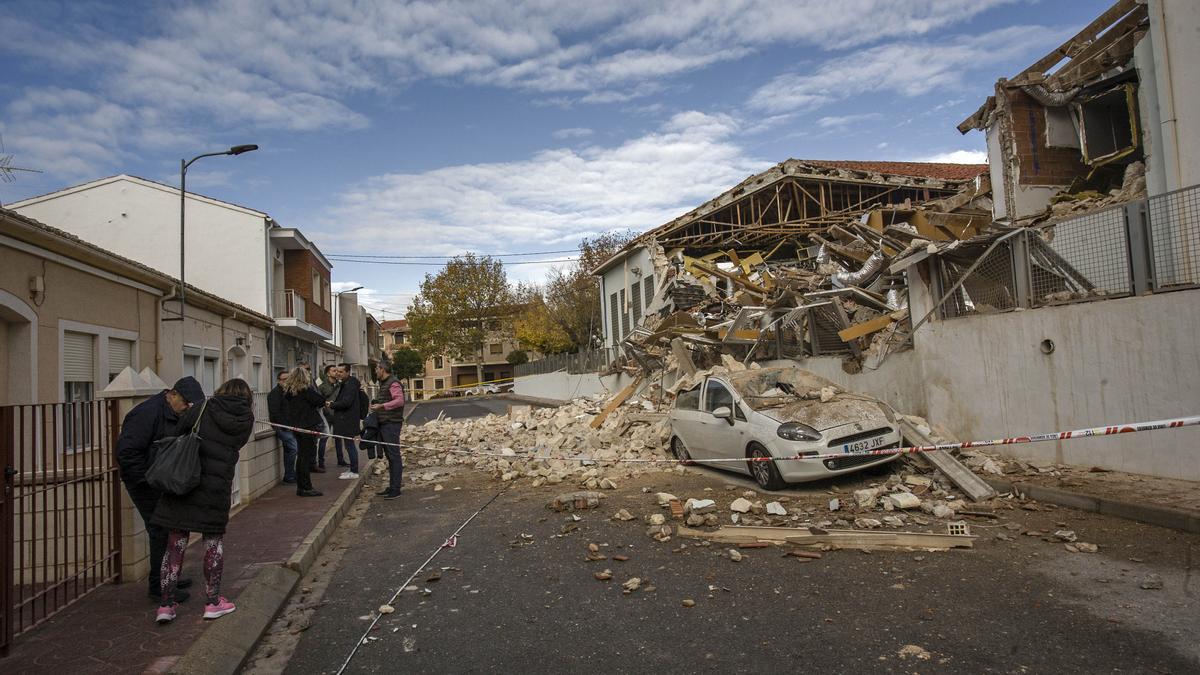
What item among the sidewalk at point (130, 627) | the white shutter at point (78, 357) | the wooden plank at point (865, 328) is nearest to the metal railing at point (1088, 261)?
the wooden plank at point (865, 328)

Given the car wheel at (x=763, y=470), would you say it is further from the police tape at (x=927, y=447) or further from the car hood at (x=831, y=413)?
the car hood at (x=831, y=413)

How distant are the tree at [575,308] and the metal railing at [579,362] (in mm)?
5418

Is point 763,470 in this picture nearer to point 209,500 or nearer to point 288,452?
point 209,500

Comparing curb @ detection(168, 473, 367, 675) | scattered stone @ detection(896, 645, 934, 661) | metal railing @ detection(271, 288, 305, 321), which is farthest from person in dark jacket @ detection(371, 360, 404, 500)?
metal railing @ detection(271, 288, 305, 321)

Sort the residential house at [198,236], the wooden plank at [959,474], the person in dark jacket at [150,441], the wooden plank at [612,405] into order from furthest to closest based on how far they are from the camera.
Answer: the residential house at [198,236], the wooden plank at [612,405], the wooden plank at [959,474], the person in dark jacket at [150,441]

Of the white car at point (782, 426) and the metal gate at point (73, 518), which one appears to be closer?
Answer: the metal gate at point (73, 518)

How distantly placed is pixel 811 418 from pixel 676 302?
16553 mm

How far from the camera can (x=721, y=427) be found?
10438mm

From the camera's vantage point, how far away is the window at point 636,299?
31016mm

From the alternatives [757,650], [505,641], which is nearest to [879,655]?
[757,650]

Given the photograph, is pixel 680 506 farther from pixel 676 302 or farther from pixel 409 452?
pixel 676 302

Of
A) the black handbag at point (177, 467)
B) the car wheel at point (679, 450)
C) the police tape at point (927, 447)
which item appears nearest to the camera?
the black handbag at point (177, 467)

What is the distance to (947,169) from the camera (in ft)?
98.9

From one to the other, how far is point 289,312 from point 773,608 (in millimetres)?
22155
